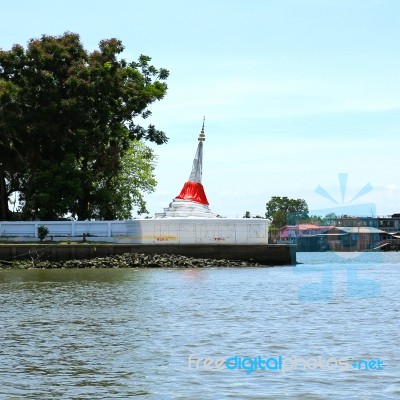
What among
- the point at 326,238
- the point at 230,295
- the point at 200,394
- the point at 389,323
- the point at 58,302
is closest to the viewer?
the point at 200,394

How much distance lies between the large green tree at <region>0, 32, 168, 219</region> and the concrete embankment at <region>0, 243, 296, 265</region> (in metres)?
7.81

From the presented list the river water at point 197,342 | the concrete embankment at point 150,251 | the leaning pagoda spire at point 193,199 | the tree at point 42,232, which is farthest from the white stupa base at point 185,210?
the river water at point 197,342

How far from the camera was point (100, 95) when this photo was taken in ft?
211

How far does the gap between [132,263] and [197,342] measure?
34.7 meters

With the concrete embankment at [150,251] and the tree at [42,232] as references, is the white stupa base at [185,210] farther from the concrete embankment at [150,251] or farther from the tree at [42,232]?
the tree at [42,232]

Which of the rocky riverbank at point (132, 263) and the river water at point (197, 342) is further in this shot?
the rocky riverbank at point (132, 263)

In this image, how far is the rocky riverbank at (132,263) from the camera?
54875 mm

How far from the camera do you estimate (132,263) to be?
55750 millimetres

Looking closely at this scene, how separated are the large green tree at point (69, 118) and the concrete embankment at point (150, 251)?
781 cm

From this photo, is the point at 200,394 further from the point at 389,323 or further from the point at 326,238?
the point at 326,238

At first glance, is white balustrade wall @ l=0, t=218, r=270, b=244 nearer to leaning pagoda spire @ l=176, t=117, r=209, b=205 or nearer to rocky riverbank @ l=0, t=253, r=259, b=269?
rocky riverbank @ l=0, t=253, r=259, b=269

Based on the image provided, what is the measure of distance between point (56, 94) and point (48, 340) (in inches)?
1718

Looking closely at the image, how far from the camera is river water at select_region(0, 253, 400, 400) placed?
16.1 meters

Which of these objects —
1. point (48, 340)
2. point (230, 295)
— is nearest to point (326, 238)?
point (230, 295)
